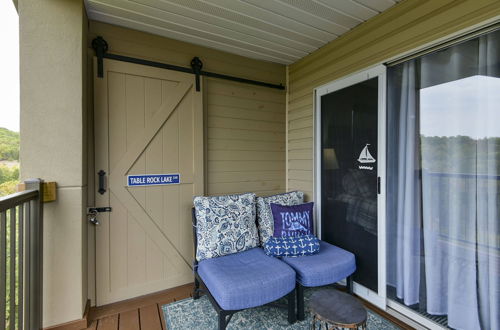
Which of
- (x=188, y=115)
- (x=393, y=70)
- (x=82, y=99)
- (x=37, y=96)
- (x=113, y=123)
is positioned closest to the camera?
(x=37, y=96)

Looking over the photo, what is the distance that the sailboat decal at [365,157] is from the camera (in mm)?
2168

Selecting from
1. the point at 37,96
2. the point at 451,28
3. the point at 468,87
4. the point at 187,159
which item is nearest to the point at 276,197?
the point at 187,159

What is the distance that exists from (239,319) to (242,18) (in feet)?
9.19

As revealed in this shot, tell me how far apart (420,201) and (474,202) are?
34cm

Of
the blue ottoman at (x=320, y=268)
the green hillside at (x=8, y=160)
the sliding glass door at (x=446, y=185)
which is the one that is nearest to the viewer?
the sliding glass door at (x=446, y=185)

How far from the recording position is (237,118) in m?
2.94

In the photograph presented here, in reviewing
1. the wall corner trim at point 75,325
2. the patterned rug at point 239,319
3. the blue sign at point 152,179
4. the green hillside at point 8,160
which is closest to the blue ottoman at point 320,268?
the patterned rug at point 239,319

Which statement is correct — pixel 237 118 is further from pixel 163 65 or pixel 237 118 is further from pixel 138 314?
pixel 138 314

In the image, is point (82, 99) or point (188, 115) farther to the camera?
point (188, 115)

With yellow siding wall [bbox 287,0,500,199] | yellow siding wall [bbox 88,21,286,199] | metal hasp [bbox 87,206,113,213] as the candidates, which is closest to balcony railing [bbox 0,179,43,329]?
metal hasp [bbox 87,206,113,213]

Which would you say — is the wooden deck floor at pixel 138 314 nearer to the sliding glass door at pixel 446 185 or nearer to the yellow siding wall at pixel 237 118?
the sliding glass door at pixel 446 185

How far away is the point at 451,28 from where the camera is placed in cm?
162

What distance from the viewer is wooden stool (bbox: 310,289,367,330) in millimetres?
1355

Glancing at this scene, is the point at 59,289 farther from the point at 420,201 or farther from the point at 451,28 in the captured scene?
the point at 451,28
